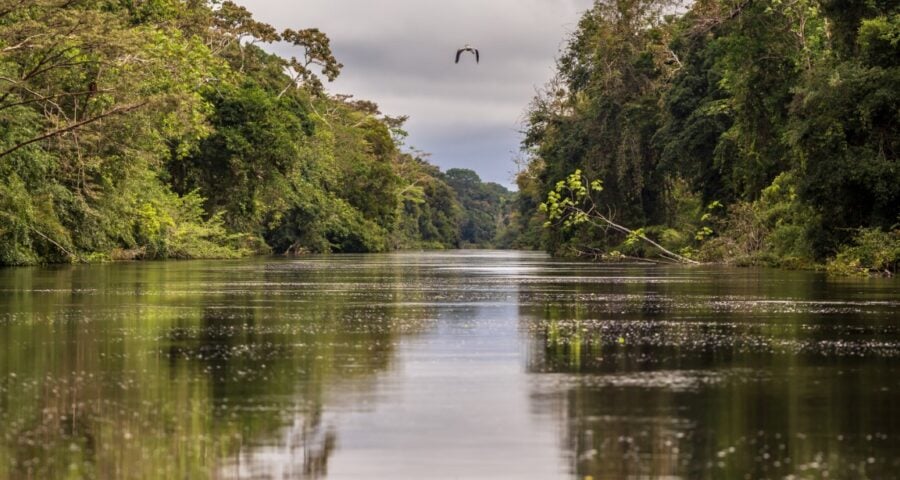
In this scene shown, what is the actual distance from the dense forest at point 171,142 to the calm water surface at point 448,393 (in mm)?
19102

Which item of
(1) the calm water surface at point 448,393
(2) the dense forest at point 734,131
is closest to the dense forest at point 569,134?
(2) the dense forest at point 734,131

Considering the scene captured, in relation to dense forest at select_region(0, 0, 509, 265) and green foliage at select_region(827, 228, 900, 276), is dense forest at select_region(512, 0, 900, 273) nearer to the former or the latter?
green foliage at select_region(827, 228, 900, 276)

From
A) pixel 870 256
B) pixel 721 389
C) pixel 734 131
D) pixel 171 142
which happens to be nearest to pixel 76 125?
pixel 870 256

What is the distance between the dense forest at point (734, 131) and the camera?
3278cm

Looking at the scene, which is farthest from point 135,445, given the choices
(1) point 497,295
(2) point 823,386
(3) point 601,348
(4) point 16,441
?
(1) point 497,295

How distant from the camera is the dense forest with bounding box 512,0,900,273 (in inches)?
1291

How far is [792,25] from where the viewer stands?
40.4 m

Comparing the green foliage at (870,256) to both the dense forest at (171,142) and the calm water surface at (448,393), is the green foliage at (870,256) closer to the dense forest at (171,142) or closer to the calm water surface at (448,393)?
the calm water surface at (448,393)

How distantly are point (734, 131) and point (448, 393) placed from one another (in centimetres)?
3925

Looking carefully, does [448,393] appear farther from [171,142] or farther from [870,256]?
[171,142]

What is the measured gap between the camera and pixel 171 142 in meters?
61.8

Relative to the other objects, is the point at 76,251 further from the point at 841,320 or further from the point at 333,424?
the point at 333,424

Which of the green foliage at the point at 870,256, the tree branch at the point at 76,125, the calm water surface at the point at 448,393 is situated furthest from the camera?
the tree branch at the point at 76,125

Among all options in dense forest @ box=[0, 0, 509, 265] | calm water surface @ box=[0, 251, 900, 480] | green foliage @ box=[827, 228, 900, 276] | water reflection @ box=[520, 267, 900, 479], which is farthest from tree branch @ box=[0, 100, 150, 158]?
water reflection @ box=[520, 267, 900, 479]
